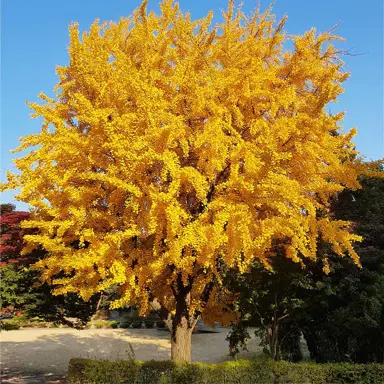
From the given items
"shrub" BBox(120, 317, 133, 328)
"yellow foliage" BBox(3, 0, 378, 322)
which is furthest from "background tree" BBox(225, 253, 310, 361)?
"shrub" BBox(120, 317, 133, 328)

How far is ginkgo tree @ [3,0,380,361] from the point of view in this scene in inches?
256

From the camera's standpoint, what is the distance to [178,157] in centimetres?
723

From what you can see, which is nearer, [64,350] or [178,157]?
[178,157]

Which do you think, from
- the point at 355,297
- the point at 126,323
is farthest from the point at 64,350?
the point at 355,297

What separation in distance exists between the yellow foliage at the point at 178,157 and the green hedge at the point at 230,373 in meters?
1.38

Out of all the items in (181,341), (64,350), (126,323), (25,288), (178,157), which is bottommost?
(64,350)

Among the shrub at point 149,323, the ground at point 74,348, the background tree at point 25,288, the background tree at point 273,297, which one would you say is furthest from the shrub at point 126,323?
the background tree at point 25,288

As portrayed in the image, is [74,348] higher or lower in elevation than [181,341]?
lower

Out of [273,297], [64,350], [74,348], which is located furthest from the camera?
[74,348]

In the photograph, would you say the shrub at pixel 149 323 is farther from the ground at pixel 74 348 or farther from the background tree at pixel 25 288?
the background tree at pixel 25 288

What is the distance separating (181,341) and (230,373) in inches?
57.7

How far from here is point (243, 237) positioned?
6.17m

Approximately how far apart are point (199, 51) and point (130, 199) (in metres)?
3.36

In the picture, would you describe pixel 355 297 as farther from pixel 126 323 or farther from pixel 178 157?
pixel 126 323
